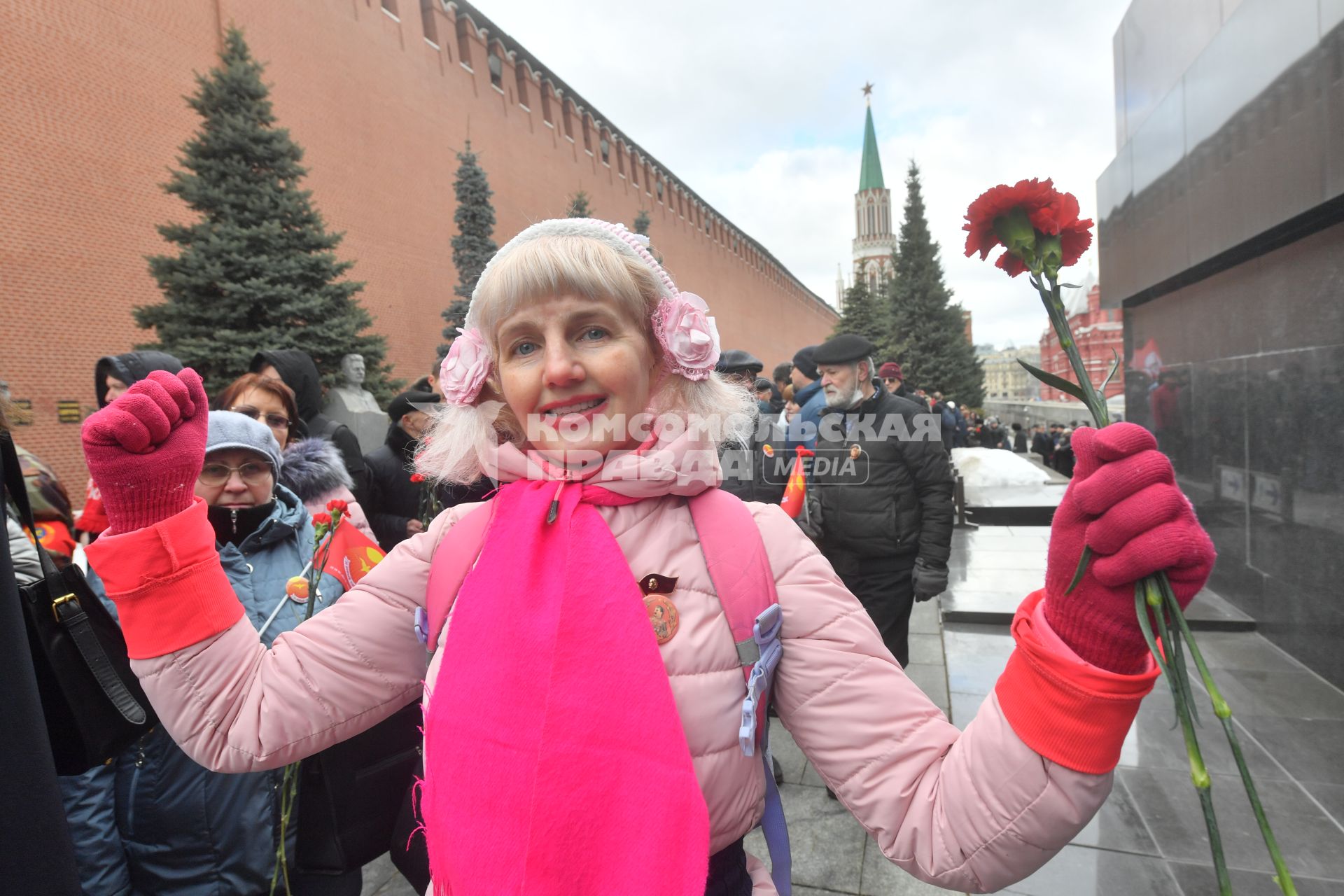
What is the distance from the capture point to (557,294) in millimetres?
1154

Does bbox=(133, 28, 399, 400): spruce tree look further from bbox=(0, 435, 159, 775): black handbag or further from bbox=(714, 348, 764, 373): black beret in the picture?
bbox=(0, 435, 159, 775): black handbag

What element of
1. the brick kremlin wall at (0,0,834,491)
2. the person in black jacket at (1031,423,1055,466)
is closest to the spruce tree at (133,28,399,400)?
the brick kremlin wall at (0,0,834,491)

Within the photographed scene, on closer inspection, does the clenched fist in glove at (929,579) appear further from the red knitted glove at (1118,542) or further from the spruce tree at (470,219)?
the spruce tree at (470,219)

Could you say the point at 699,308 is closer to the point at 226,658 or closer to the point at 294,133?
the point at 226,658

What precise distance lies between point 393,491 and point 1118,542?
402cm

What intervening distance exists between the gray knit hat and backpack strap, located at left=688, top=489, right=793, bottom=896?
147cm

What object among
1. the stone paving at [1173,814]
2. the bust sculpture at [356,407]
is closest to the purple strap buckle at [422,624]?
the stone paving at [1173,814]

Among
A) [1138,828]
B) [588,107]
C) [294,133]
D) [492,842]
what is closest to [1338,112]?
[1138,828]

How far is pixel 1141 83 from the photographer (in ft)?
22.4

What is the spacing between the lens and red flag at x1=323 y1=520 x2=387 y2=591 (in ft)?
6.66

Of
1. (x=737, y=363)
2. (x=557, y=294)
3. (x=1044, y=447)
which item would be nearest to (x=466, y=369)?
(x=557, y=294)

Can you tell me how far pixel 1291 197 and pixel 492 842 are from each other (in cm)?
532

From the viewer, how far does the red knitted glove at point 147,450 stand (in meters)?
1.03

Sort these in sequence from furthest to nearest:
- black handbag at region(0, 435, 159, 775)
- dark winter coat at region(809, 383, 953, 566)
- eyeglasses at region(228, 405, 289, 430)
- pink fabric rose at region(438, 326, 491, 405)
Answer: dark winter coat at region(809, 383, 953, 566) < eyeglasses at region(228, 405, 289, 430) < black handbag at region(0, 435, 159, 775) < pink fabric rose at region(438, 326, 491, 405)
